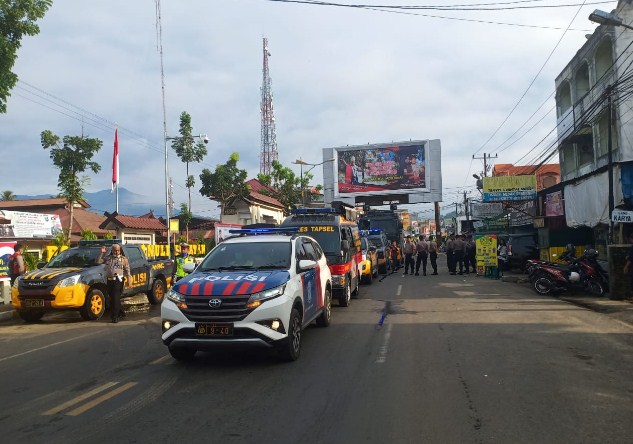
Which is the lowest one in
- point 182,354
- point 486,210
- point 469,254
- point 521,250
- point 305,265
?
point 182,354

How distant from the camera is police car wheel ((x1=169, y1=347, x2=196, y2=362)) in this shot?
→ 22.9ft

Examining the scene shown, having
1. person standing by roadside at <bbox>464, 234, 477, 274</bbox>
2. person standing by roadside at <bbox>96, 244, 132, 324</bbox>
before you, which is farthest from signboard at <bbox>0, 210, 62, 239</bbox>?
person standing by roadside at <bbox>464, 234, 477, 274</bbox>

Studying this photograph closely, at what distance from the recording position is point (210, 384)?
610 cm

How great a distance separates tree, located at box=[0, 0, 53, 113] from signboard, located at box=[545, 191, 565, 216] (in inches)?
765

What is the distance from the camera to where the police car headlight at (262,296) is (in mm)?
6461

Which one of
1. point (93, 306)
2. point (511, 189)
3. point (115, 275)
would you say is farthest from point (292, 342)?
point (511, 189)

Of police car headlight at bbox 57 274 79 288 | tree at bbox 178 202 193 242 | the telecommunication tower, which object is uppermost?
the telecommunication tower

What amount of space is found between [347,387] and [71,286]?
25.8 feet

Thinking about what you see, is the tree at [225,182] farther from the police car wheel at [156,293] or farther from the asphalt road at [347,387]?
the asphalt road at [347,387]

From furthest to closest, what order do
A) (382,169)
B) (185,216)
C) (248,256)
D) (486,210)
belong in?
(486,210)
(382,169)
(185,216)
(248,256)

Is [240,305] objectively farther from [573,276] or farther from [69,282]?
[573,276]

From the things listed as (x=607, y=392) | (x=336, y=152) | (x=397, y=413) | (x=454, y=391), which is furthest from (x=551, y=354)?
(x=336, y=152)

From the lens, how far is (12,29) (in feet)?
33.8

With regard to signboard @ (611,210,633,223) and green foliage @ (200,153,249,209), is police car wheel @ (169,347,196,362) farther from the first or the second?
green foliage @ (200,153,249,209)
